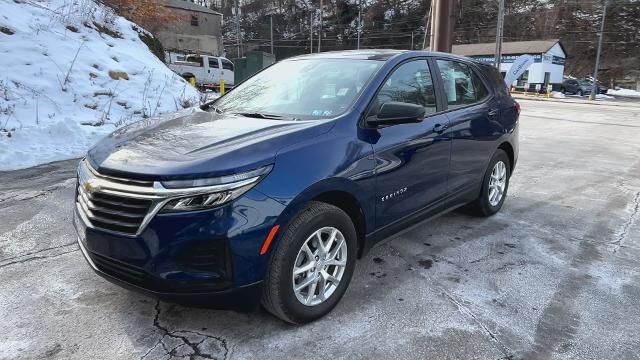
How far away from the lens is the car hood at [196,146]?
8.14ft

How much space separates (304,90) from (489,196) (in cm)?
253

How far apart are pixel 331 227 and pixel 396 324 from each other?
2.43ft

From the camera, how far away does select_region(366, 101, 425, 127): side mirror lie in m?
3.13

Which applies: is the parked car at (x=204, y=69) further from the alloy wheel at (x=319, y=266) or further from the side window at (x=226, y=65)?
the alloy wheel at (x=319, y=266)

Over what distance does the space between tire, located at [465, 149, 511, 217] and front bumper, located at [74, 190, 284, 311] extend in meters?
2.96

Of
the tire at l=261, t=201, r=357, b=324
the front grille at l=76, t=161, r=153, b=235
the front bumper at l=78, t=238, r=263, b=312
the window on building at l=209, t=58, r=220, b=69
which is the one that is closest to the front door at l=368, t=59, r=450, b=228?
the tire at l=261, t=201, r=357, b=324

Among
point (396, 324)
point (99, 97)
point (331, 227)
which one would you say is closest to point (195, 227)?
point (331, 227)

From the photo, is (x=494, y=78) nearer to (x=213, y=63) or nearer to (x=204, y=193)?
(x=204, y=193)

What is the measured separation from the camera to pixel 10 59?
926cm

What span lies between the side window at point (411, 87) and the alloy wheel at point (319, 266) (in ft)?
3.34

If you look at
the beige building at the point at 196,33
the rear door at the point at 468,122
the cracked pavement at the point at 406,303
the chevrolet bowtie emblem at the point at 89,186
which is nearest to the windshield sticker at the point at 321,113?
the cracked pavement at the point at 406,303

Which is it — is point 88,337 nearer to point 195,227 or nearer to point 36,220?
point 195,227

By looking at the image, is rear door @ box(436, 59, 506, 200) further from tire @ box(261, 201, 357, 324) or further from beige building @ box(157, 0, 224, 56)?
beige building @ box(157, 0, 224, 56)

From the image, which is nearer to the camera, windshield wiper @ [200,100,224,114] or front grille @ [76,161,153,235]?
front grille @ [76,161,153,235]
